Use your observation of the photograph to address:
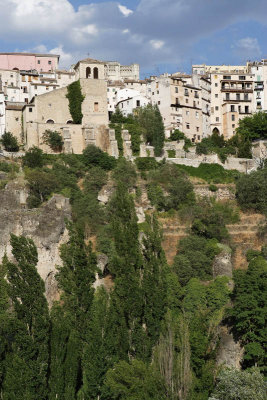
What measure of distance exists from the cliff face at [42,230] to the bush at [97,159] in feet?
42.7

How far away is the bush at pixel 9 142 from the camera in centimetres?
6544

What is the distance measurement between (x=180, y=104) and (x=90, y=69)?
13123 mm

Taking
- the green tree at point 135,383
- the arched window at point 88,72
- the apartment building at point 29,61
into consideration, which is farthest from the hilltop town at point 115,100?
the green tree at point 135,383

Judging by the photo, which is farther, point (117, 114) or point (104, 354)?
point (117, 114)

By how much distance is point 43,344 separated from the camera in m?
31.9

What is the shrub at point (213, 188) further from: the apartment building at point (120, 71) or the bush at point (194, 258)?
the apartment building at point (120, 71)

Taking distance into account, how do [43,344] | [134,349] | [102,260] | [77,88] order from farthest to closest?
[77,88] < [102,260] < [134,349] < [43,344]

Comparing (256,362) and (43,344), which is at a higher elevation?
(43,344)

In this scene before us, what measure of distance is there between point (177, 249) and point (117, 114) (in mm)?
27435

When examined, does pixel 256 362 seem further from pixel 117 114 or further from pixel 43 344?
pixel 117 114

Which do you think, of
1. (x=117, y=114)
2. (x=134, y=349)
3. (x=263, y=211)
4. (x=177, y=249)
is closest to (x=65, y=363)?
(x=134, y=349)

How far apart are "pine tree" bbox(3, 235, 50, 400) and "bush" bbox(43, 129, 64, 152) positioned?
107ft

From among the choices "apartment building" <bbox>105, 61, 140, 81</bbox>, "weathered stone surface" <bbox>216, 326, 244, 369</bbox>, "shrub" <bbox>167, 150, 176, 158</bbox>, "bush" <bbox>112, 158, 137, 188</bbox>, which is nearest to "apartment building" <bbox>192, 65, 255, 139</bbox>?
"shrub" <bbox>167, 150, 176, 158</bbox>

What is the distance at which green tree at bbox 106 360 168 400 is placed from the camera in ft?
102
